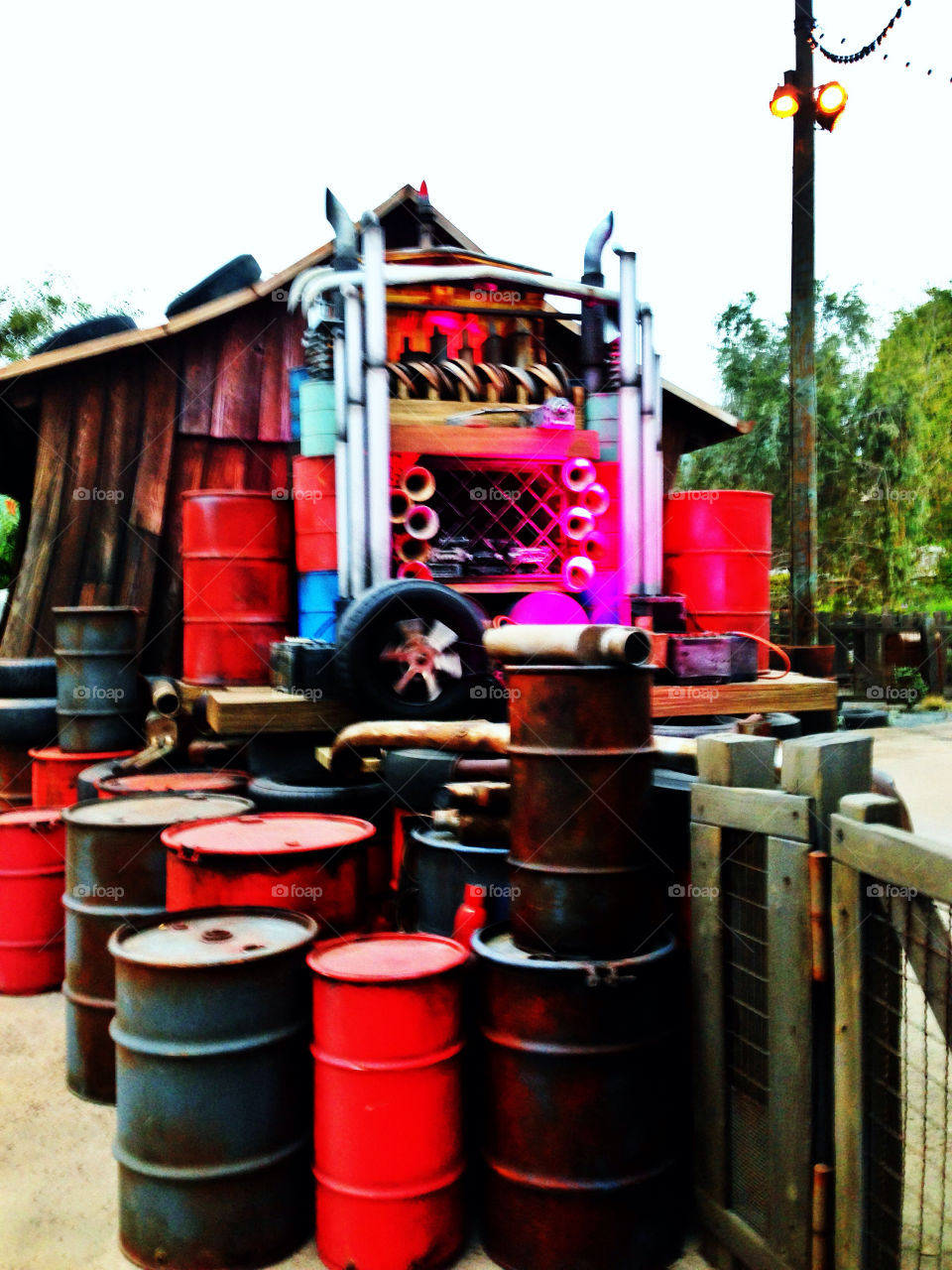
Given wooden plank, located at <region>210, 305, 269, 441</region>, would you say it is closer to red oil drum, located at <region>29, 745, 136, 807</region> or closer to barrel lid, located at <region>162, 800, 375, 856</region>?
red oil drum, located at <region>29, 745, 136, 807</region>

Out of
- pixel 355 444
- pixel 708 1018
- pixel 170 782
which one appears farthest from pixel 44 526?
pixel 708 1018

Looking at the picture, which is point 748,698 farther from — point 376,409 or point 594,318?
point 594,318

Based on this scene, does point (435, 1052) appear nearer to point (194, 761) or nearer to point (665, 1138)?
point (665, 1138)

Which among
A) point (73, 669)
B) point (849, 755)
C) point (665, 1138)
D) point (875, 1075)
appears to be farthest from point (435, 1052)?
point (73, 669)

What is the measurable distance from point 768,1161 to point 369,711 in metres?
3.14

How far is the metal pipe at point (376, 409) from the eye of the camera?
21.7ft

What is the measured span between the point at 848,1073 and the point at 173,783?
3824 mm

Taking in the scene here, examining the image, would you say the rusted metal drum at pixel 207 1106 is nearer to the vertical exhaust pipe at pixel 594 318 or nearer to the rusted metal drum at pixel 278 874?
the rusted metal drum at pixel 278 874

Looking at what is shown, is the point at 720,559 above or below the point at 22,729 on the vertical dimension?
above

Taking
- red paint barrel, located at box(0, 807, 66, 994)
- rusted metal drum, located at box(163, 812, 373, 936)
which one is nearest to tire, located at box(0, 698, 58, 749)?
red paint barrel, located at box(0, 807, 66, 994)

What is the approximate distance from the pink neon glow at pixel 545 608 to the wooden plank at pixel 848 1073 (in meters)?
4.59

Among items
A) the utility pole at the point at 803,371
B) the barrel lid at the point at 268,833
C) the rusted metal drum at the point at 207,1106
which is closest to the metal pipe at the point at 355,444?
the barrel lid at the point at 268,833

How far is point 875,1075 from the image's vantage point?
2.66 metres

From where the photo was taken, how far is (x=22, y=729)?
7.07 m
